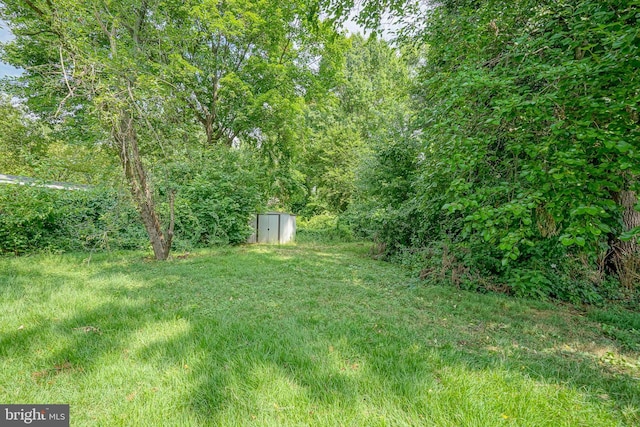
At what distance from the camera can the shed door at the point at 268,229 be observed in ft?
37.2

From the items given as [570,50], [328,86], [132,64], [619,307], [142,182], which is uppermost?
[328,86]

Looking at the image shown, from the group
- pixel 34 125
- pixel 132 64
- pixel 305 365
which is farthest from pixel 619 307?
pixel 34 125

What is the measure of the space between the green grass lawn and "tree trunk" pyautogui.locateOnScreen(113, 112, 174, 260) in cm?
227

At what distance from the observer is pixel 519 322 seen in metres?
3.40

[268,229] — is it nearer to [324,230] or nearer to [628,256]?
[324,230]

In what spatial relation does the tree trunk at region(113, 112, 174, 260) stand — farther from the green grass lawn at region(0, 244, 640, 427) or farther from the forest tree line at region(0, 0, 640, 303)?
the green grass lawn at region(0, 244, 640, 427)

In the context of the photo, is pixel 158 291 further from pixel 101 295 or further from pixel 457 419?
pixel 457 419

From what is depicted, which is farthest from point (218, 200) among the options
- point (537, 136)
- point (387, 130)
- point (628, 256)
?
point (628, 256)

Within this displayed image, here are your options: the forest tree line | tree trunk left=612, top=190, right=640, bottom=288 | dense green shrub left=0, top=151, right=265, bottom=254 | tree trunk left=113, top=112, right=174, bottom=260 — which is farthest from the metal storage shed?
tree trunk left=612, top=190, right=640, bottom=288

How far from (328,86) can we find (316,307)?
37.8 ft

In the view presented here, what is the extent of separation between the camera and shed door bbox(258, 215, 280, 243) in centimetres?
1135

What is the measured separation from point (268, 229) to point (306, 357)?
945 centimetres

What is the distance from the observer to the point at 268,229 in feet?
37.4

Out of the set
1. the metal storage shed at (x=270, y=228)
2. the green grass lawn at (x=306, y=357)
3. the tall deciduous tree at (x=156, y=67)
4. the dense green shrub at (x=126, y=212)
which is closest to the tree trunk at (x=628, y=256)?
the green grass lawn at (x=306, y=357)
